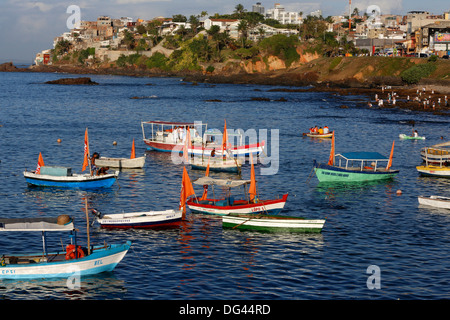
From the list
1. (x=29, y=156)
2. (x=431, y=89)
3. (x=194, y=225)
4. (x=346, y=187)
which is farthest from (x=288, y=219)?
(x=431, y=89)

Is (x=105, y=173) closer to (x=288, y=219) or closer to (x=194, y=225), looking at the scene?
(x=194, y=225)

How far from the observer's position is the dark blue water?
106ft

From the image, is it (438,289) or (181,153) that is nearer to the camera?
(438,289)

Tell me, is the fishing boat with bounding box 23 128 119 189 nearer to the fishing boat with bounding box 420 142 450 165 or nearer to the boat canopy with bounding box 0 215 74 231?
the boat canopy with bounding box 0 215 74 231

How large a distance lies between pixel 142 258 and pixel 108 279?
3796 millimetres

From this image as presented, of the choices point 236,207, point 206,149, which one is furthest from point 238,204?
point 206,149

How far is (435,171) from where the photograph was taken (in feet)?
199

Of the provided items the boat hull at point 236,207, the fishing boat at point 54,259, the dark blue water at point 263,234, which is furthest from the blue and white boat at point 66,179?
the fishing boat at point 54,259

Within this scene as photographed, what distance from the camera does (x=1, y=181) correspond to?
5744 centimetres

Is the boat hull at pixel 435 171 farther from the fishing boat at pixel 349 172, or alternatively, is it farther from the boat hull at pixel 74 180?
the boat hull at pixel 74 180

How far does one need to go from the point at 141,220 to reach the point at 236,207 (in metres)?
7.20

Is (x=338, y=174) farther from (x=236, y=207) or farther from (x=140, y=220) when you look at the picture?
(x=140, y=220)
